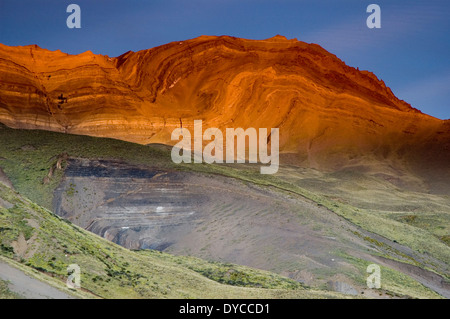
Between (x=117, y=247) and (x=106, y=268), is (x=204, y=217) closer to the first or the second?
(x=117, y=247)

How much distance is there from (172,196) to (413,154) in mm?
68581

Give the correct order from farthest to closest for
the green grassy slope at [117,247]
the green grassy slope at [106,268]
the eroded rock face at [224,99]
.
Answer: the eroded rock face at [224,99]
the green grassy slope at [117,247]
the green grassy slope at [106,268]

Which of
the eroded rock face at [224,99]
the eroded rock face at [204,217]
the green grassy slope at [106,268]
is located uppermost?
the eroded rock face at [224,99]

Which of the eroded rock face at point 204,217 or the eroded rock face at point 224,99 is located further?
the eroded rock face at point 224,99

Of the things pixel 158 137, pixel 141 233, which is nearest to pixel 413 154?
pixel 158 137

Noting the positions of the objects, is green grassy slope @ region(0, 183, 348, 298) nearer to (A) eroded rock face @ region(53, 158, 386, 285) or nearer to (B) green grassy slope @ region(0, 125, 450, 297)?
(B) green grassy slope @ region(0, 125, 450, 297)

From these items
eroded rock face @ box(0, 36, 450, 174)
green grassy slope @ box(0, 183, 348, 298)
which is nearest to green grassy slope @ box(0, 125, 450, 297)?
green grassy slope @ box(0, 183, 348, 298)

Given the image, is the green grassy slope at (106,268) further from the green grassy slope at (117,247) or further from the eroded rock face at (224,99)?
the eroded rock face at (224,99)

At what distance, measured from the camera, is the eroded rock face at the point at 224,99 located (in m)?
81.9

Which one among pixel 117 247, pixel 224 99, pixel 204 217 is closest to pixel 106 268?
pixel 117 247

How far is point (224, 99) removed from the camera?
90375 millimetres

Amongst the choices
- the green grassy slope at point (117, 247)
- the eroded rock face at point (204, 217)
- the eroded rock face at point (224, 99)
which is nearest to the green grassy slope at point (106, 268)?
the green grassy slope at point (117, 247)

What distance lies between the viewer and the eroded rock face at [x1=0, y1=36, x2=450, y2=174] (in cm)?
8194

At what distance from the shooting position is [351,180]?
275 feet
